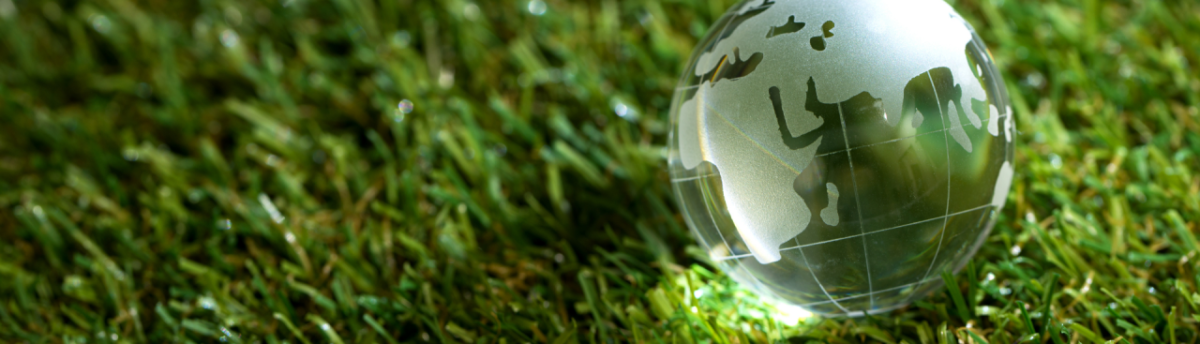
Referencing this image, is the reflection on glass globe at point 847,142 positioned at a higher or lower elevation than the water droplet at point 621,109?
lower

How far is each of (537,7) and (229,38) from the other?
1115mm

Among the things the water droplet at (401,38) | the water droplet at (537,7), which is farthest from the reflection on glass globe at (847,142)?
the water droplet at (401,38)

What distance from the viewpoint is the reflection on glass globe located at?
1224 millimetres


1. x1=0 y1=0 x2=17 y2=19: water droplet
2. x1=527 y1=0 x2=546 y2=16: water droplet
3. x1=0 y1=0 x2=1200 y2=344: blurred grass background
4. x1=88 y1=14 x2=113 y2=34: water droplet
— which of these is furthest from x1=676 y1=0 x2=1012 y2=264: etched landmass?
x1=0 y1=0 x2=17 y2=19: water droplet

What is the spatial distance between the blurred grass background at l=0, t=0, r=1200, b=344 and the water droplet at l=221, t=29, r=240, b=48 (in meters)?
0.02

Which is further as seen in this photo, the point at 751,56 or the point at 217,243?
the point at 217,243

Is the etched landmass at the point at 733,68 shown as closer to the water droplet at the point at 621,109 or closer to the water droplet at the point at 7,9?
the water droplet at the point at 621,109

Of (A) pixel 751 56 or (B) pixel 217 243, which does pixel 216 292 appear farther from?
(A) pixel 751 56

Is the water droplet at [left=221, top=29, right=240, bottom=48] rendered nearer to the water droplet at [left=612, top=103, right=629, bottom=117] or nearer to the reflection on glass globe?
the water droplet at [left=612, top=103, right=629, bottom=117]

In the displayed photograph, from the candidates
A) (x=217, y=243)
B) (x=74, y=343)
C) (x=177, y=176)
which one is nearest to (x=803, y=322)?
(x=217, y=243)

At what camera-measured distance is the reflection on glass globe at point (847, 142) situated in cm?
122

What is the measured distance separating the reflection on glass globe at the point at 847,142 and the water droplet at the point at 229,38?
196 cm

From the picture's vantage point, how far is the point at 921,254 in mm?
1340

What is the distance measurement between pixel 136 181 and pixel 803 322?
6.69 ft
